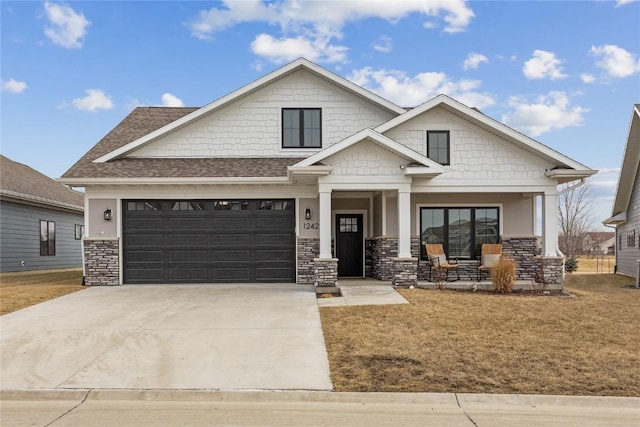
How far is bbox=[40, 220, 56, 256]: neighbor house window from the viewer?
73.3 ft

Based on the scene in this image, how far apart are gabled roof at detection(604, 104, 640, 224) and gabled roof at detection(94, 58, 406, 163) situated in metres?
9.72

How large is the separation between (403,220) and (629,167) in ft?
41.9

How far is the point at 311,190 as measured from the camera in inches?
574

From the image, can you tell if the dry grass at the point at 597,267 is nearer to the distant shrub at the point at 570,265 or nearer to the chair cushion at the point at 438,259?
the distant shrub at the point at 570,265

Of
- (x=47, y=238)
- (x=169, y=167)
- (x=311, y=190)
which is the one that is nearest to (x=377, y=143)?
(x=311, y=190)

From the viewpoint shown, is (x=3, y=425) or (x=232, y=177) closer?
(x=3, y=425)

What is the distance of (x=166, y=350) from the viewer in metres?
7.41

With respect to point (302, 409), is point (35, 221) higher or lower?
higher

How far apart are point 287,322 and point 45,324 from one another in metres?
4.53

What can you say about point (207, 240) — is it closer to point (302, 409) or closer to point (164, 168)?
point (164, 168)

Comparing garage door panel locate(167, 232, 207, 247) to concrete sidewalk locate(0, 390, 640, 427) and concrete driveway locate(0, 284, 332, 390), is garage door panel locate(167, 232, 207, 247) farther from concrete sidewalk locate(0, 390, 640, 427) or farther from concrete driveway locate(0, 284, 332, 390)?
concrete sidewalk locate(0, 390, 640, 427)

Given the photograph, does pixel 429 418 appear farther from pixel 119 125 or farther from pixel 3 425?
pixel 119 125

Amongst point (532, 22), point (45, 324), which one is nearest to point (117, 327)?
point (45, 324)

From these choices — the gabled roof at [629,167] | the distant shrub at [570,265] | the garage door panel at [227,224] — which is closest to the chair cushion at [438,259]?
the garage door panel at [227,224]
